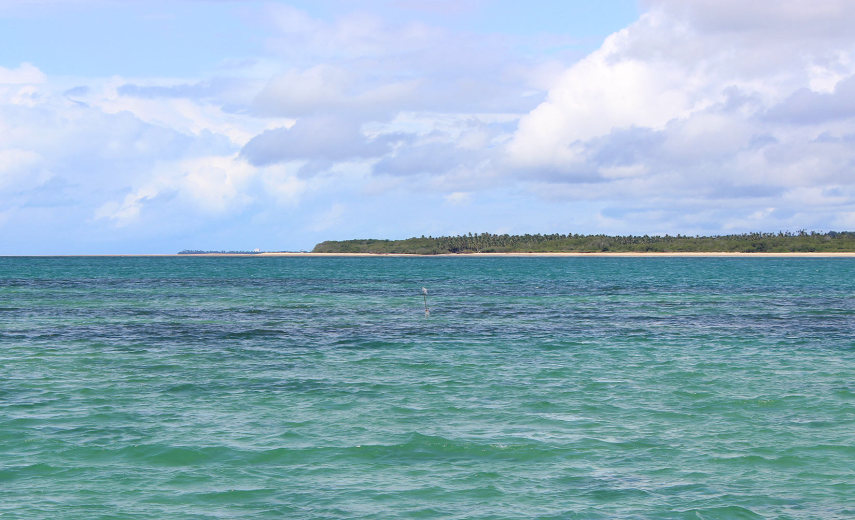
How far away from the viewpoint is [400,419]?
864 inches

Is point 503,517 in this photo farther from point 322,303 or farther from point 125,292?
point 125,292

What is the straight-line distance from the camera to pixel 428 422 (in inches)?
845

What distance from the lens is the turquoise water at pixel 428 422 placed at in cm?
1549

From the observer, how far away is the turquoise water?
50.8 ft

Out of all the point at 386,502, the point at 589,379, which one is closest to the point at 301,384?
the point at 589,379

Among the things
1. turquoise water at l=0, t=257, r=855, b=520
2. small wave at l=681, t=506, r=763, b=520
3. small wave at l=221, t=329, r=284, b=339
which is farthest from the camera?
small wave at l=221, t=329, r=284, b=339

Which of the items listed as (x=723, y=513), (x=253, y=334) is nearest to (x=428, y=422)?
(x=723, y=513)

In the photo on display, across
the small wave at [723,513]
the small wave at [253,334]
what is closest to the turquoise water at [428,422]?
the small wave at [723,513]

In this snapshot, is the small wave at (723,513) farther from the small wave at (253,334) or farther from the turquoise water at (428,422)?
the small wave at (253,334)

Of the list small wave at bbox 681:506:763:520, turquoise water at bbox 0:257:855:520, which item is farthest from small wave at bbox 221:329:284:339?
small wave at bbox 681:506:763:520

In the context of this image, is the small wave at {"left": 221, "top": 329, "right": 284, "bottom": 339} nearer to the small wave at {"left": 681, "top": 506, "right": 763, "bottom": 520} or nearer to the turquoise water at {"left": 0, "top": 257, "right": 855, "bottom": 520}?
the turquoise water at {"left": 0, "top": 257, "right": 855, "bottom": 520}

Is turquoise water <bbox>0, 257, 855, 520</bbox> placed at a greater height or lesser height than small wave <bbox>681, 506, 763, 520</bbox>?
greater

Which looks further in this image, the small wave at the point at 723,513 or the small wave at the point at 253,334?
the small wave at the point at 253,334

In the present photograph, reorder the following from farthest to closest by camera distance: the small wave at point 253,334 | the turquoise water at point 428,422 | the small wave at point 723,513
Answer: the small wave at point 253,334 → the turquoise water at point 428,422 → the small wave at point 723,513
